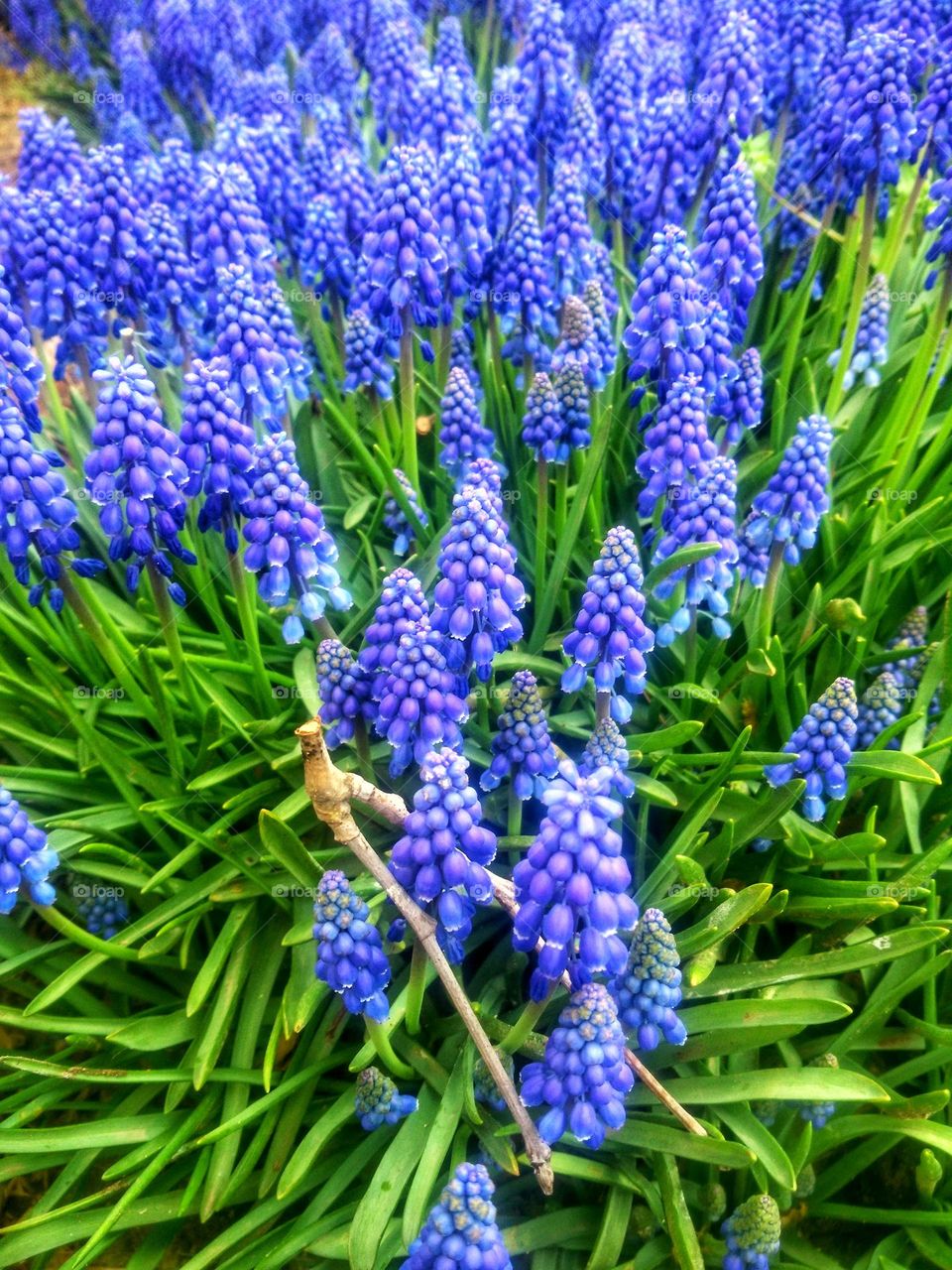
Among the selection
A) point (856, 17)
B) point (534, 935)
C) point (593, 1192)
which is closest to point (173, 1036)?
point (593, 1192)

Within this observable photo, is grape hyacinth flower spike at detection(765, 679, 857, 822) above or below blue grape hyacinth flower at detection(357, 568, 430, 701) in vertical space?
below

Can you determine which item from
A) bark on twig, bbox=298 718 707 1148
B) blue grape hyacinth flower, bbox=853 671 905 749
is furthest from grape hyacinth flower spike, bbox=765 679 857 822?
bark on twig, bbox=298 718 707 1148

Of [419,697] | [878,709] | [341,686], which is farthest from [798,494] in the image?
[341,686]

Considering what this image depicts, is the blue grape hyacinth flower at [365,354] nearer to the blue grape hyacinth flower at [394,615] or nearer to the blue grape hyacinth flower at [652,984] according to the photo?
the blue grape hyacinth flower at [394,615]

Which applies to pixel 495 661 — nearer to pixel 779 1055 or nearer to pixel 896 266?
pixel 779 1055

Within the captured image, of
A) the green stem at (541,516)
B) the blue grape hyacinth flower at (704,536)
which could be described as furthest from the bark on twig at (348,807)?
the green stem at (541,516)

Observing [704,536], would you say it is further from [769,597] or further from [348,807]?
[348,807]

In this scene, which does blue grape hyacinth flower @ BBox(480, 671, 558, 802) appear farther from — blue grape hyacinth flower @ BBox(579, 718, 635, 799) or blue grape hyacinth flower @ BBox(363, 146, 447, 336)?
blue grape hyacinth flower @ BBox(363, 146, 447, 336)
